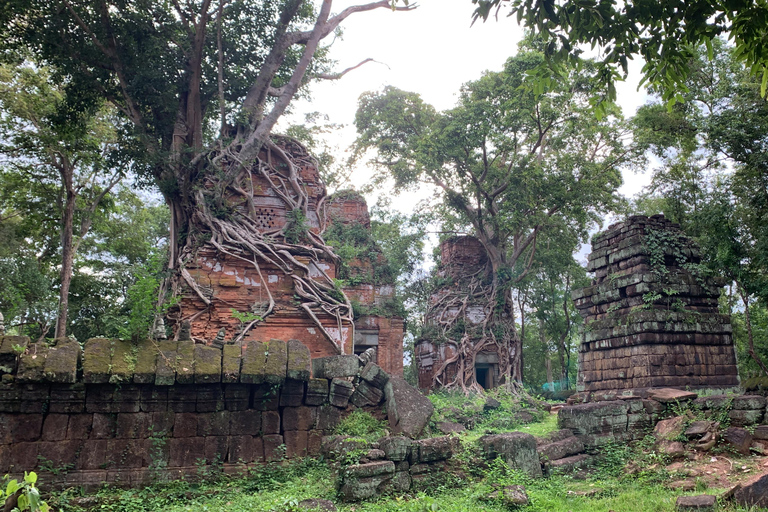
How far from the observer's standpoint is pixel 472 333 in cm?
2000

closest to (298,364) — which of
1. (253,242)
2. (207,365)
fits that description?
(207,365)

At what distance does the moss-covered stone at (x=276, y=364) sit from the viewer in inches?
217

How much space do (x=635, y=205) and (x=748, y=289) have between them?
43.8 feet

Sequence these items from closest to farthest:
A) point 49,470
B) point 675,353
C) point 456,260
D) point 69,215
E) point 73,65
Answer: point 49,470, point 675,353, point 73,65, point 69,215, point 456,260

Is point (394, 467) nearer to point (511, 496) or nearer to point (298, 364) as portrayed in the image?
point (511, 496)

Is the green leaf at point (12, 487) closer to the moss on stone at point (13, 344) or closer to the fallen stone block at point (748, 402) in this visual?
the moss on stone at point (13, 344)

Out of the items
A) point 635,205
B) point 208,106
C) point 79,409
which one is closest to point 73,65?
point 208,106

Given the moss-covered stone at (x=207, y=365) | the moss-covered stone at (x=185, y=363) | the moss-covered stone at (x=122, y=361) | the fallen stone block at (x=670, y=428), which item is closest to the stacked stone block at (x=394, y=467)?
the moss-covered stone at (x=207, y=365)

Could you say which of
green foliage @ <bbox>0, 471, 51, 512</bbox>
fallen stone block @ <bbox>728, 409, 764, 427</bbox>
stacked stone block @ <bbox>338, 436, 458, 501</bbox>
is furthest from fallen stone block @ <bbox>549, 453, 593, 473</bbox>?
green foliage @ <bbox>0, 471, 51, 512</bbox>

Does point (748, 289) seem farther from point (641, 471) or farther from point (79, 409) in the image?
point (79, 409)

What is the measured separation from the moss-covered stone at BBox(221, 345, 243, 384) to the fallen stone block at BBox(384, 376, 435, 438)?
188 centimetres

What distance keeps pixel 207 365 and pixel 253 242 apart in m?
5.04

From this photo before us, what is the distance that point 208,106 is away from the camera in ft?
42.3

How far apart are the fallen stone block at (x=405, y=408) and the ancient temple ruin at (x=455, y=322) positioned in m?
13.2
